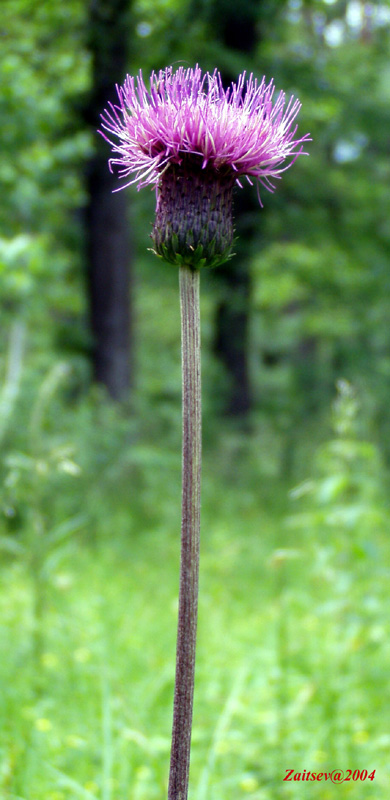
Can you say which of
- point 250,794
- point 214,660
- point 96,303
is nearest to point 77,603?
point 214,660

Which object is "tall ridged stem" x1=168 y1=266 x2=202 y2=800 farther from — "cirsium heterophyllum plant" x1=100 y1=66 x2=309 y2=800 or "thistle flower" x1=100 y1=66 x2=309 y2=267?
"thistle flower" x1=100 y1=66 x2=309 y2=267

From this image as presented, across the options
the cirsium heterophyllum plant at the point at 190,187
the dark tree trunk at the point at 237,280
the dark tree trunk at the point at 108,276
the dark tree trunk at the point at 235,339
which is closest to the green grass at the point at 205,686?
the cirsium heterophyllum plant at the point at 190,187

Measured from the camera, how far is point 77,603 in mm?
4305

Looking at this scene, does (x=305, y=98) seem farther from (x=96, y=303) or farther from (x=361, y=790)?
(x=361, y=790)

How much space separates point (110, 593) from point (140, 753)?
2076 mm

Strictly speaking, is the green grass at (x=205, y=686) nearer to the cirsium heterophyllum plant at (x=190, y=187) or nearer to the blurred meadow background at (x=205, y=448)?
the blurred meadow background at (x=205, y=448)

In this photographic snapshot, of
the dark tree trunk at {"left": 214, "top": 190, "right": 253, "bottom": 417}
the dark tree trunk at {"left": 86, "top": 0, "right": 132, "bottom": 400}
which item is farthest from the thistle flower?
the dark tree trunk at {"left": 214, "top": 190, "right": 253, "bottom": 417}

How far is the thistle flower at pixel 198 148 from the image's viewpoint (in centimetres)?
126

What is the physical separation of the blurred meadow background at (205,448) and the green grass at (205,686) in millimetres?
15

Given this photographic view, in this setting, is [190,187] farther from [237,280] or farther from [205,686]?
[237,280]

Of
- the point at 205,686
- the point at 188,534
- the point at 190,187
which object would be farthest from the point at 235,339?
the point at 188,534

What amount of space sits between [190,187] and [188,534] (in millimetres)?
640

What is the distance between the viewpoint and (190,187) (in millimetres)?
1317

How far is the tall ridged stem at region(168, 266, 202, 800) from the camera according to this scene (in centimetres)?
123
